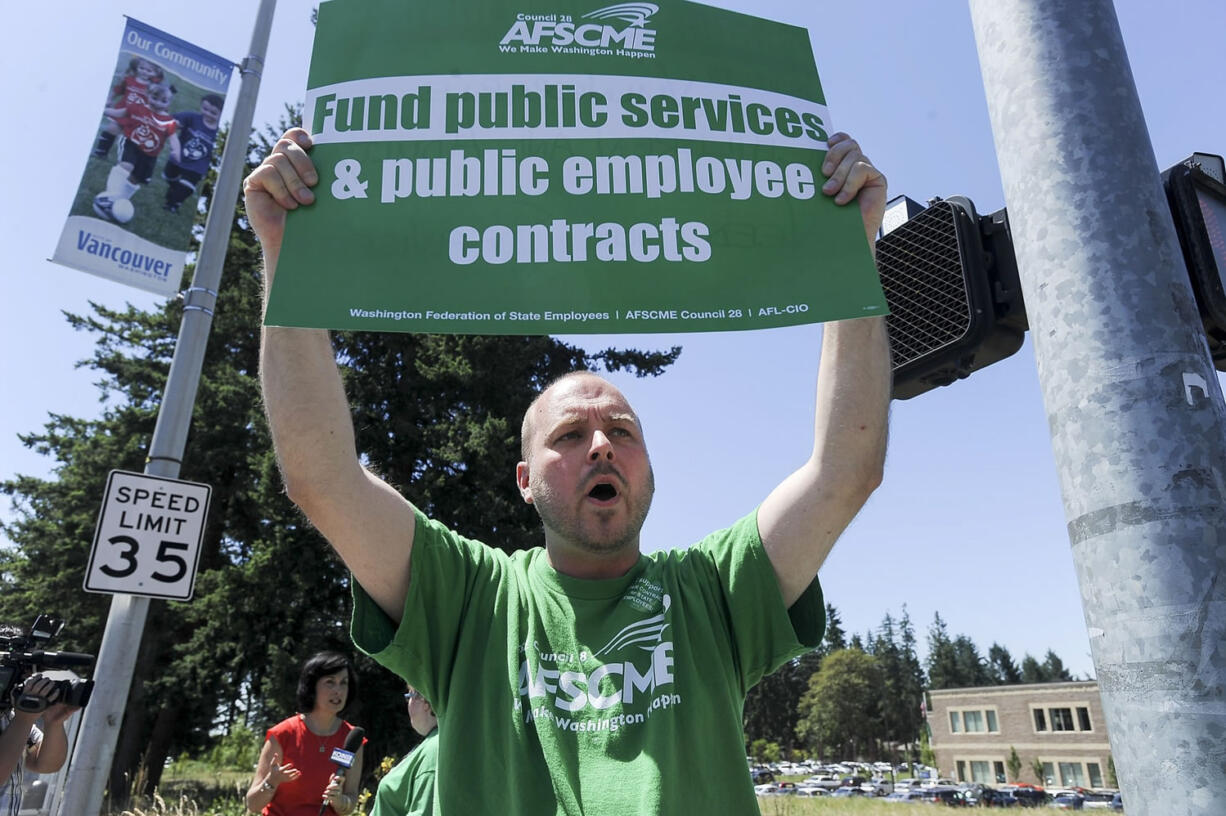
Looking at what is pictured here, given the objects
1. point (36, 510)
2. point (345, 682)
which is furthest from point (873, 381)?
point (36, 510)

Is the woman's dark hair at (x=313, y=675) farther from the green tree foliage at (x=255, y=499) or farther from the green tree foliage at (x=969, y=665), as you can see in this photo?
the green tree foliage at (x=969, y=665)

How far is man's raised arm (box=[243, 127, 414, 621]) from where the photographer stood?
2.00m

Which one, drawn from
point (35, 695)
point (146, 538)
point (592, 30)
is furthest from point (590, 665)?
point (146, 538)

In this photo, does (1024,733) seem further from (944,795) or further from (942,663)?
(942,663)

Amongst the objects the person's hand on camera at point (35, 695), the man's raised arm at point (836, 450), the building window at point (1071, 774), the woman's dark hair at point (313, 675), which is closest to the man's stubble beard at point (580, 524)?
the man's raised arm at point (836, 450)

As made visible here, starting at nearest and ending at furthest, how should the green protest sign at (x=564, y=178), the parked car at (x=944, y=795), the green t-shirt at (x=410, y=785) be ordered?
1. the green protest sign at (x=564, y=178)
2. the green t-shirt at (x=410, y=785)
3. the parked car at (x=944, y=795)

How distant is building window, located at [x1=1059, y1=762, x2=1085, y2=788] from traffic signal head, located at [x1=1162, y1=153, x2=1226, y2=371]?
66179mm

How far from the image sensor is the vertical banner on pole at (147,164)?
7.83 m

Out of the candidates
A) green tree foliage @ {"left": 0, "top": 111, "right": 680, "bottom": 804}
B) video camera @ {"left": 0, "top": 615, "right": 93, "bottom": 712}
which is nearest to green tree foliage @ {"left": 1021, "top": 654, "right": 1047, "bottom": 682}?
green tree foliage @ {"left": 0, "top": 111, "right": 680, "bottom": 804}

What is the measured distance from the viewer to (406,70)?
2.42m

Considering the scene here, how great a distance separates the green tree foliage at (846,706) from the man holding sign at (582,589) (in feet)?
322

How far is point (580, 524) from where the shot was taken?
83.0 inches

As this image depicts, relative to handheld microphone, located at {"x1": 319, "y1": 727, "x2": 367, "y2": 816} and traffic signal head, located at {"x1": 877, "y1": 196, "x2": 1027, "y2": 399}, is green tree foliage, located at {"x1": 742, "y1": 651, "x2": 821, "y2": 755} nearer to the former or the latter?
handheld microphone, located at {"x1": 319, "y1": 727, "x2": 367, "y2": 816}

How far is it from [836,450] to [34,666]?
575 cm
